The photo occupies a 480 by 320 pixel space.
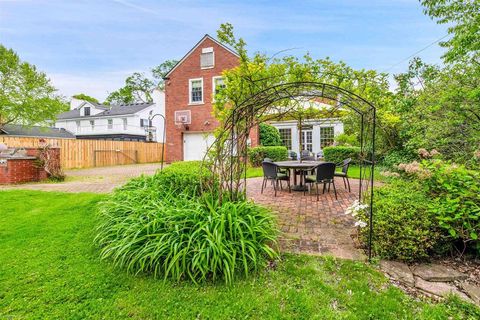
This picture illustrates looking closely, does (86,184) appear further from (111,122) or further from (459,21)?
(111,122)

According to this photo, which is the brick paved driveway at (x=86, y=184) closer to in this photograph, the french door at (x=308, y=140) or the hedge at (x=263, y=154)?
the hedge at (x=263, y=154)

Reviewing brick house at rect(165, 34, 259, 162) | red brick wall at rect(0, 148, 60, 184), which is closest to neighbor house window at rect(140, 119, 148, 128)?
brick house at rect(165, 34, 259, 162)

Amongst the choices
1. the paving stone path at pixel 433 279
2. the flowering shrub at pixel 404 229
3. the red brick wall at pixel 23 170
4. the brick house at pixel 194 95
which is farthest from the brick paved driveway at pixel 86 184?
the paving stone path at pixel 433 279

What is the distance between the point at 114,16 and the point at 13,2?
2.70 m

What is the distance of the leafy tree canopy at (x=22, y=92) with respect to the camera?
652 inches

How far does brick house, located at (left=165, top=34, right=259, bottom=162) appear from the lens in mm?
14500

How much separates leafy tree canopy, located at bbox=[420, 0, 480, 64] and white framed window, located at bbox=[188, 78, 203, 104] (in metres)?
11.6

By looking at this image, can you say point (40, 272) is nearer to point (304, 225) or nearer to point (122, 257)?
point (122, 257)

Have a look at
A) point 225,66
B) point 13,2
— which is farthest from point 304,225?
point 225,66

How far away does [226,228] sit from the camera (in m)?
2.86

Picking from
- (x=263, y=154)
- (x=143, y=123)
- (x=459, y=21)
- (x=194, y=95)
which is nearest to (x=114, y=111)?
(x=143, y=123)

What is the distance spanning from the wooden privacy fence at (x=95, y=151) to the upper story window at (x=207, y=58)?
29.1 ft

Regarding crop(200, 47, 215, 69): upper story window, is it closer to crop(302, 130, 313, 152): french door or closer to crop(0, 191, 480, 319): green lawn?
crop(302, 130, 313, 152): french door

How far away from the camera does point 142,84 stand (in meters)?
37.9
